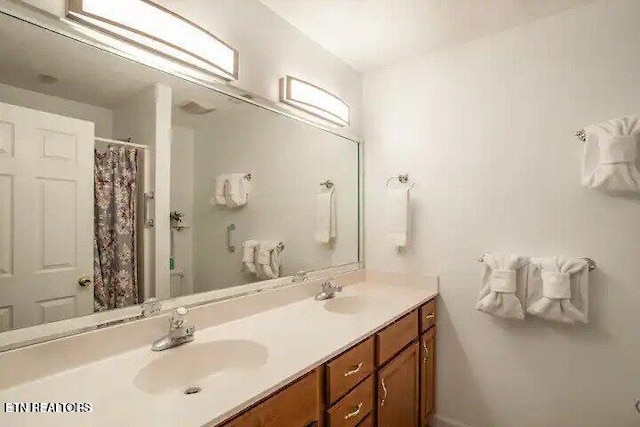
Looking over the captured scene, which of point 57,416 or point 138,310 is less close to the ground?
point 138,310

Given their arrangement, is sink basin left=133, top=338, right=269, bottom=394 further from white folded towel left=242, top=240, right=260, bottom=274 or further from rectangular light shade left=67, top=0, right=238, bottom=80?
rectangular light shade left=67, top=0, right=238, bottom=80

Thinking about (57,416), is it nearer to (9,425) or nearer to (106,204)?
(9,425)

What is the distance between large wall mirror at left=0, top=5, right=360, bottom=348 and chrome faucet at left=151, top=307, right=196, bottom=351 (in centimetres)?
12

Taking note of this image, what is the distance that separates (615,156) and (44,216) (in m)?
2.04

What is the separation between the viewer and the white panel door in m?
0.82

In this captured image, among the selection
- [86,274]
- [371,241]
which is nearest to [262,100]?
[86,274]

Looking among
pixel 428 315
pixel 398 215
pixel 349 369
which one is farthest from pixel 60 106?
pixel 428 315

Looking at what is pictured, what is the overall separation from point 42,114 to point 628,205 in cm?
220

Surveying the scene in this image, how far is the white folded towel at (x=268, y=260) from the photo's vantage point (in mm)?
1527

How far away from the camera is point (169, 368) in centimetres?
95

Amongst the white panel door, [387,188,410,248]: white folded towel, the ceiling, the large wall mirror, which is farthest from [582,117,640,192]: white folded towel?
the white panel door

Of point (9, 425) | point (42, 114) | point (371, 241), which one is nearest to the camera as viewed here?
point (9, 425)

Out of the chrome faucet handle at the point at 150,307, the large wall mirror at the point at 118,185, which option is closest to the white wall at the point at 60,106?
the large wall mirror at the point at 118,185

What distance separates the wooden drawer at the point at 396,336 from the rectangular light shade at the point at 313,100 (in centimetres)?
117
